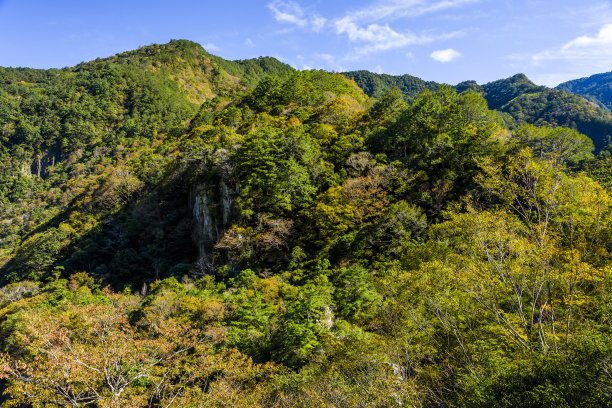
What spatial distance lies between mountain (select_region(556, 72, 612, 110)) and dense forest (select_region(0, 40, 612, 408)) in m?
84.6

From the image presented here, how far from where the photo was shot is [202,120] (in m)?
56.3

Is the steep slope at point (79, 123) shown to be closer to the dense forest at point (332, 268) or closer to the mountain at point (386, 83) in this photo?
the dense forest at point (332, 268)

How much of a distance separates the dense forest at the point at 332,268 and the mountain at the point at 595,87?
84.6 metres

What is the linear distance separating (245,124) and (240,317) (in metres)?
30.6

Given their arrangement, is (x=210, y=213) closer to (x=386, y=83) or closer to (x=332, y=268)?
(x=332, y=268)

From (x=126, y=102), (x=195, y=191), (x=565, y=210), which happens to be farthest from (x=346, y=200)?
(x=126, y=102)

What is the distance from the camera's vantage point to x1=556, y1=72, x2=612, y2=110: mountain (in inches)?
4827

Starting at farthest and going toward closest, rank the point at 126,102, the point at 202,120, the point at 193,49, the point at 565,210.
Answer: the point at 193,49 → the point at 126,102 → the point at 202,120 → the point at 565,210

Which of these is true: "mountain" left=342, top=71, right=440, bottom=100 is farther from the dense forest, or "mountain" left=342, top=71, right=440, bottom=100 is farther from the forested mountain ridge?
the dense forest

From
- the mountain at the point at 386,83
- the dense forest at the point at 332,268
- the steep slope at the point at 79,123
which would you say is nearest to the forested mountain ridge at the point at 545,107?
the dense forest at the point at 332,268

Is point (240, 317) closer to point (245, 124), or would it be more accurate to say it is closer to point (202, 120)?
point (245, 124)

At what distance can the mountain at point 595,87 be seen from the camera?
402 ft

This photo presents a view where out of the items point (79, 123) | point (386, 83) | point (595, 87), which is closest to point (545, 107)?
point (386, 83)

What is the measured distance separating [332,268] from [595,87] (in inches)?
7457
